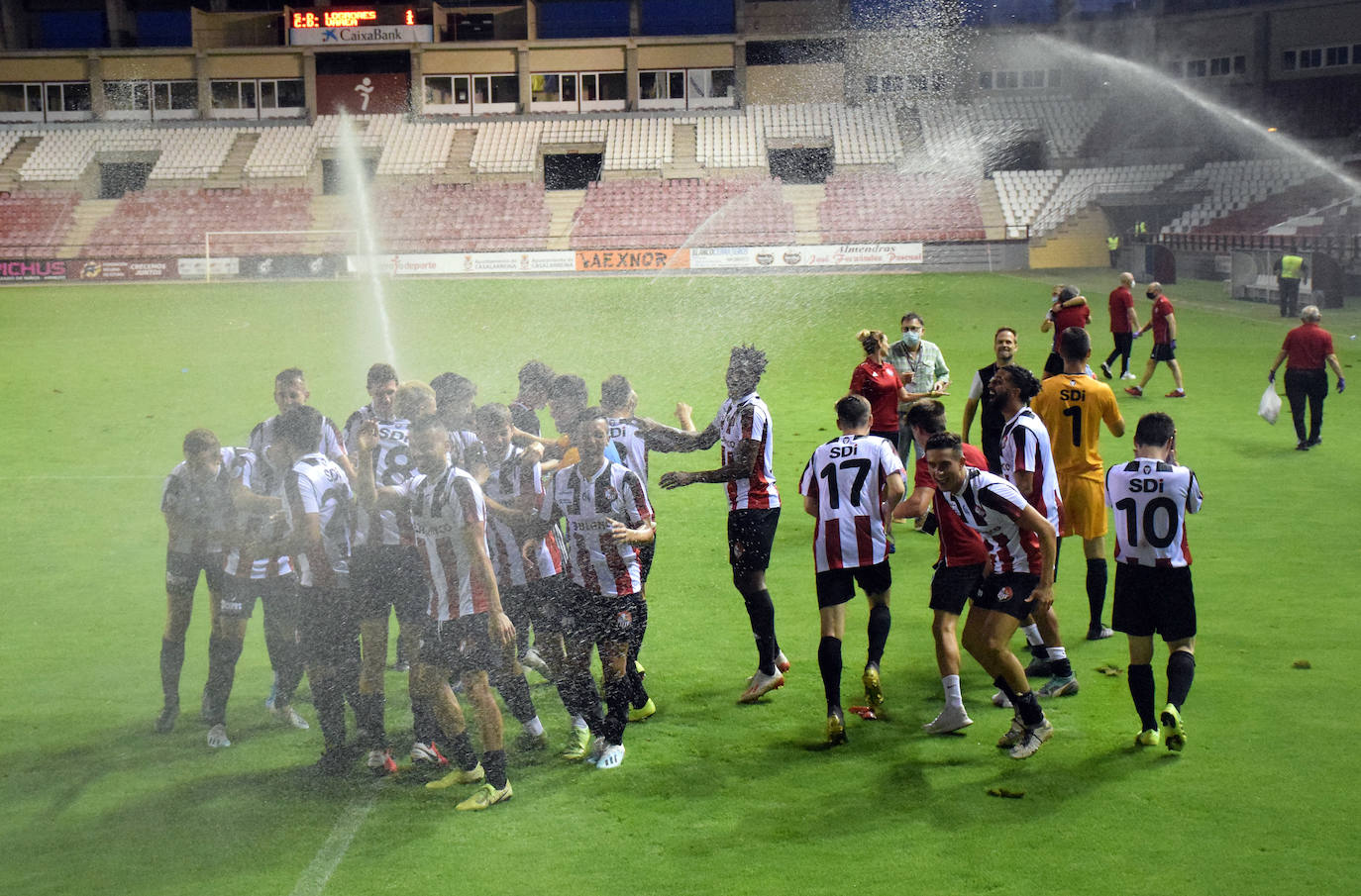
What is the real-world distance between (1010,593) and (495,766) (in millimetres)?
2979

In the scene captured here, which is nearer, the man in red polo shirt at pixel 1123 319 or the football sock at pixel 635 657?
the football sock at pixel 635 657

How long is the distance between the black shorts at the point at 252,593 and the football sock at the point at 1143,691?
4929 mm

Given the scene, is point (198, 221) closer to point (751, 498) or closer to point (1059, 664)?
point (751, 498)

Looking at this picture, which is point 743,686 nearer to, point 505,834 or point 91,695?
point 505,834

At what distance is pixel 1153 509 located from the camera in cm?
701

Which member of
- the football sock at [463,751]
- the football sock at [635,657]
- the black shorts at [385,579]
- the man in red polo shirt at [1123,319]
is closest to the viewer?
the football sock at [463,751]

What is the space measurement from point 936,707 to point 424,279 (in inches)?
1381

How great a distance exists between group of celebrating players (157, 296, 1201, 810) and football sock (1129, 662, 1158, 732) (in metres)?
0.01

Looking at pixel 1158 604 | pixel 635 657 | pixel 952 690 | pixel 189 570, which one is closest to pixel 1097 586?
pixel 1158 604

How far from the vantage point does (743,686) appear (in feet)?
27.2

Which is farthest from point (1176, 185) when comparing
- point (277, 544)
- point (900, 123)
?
point (277, 544)

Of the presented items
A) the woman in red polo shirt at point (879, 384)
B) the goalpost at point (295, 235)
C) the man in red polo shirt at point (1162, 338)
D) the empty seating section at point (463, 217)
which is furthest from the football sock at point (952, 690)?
the goalpost at point (295, 235)

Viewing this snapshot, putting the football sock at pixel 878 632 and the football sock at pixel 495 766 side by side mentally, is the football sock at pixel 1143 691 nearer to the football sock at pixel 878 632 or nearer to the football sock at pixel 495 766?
the football sock at pixel 878 632

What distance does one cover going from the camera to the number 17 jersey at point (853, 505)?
741 cm
